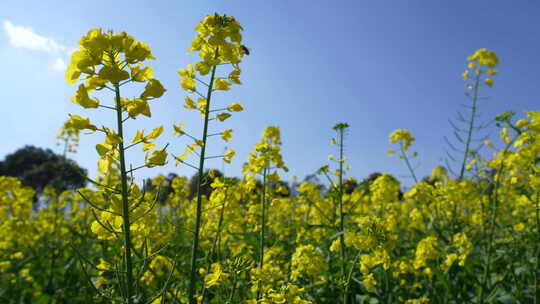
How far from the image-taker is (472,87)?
5133 mm

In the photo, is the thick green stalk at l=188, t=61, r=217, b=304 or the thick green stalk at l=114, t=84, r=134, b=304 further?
the thick green stalk at l=188, t=61, r=217, b=304

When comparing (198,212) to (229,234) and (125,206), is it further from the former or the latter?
(229,234)

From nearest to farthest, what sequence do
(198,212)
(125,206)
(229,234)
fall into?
(125,206) → (198,212) → (229,234)

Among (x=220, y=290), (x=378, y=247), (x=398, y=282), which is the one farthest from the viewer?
(x=398, y=282)

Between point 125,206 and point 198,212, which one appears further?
point 198,212

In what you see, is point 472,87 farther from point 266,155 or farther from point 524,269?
point 266,155

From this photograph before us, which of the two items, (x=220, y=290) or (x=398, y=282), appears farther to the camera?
(x=398, y=282)

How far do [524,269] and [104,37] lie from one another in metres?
3.99

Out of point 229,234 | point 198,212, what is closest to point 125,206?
point 198,212

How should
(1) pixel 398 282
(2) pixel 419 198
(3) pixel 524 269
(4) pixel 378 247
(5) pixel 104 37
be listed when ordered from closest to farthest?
(5) pixel 104 37 → (4) pixel 378 247 → (3) pixel 524 269 → (1) pixel 398 282 → (2) pixel 419 198

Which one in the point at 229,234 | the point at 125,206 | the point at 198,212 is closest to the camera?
the point at 125,206

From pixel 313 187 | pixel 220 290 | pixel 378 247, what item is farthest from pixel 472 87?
pixel 220 290

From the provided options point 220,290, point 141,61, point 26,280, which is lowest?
point 26,280

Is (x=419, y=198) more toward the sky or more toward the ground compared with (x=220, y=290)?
more toward the sky
